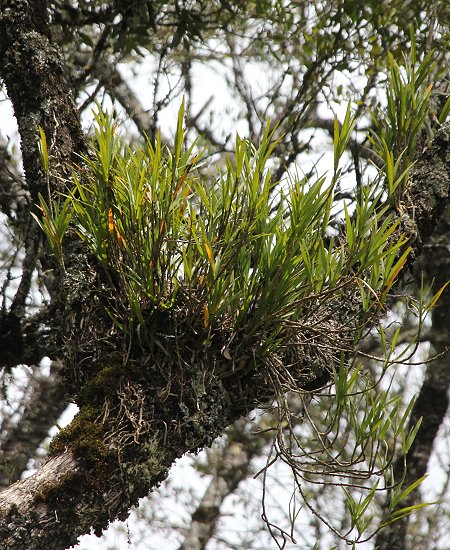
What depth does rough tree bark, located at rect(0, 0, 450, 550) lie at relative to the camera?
4.10ft

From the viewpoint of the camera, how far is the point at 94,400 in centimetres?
140

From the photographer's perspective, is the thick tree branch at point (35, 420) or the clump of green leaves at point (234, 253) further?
the thick tree branch at point (35, 420)

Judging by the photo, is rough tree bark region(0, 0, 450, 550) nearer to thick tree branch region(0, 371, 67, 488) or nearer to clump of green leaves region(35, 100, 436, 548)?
clump of green leaves region(35, 100, 436, 548)

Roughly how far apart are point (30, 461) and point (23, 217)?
4.92 feet

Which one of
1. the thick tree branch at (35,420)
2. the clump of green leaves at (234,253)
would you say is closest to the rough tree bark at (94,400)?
the clump of green leaves at (234,253)

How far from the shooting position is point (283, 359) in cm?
155

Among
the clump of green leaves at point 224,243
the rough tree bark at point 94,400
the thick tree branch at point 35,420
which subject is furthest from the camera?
the thick tree branch at point 35,420

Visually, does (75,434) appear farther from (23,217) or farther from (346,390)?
(23,217)

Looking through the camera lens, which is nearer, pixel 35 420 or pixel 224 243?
pixel 224 243

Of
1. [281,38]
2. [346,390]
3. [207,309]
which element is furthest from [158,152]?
[281,38]

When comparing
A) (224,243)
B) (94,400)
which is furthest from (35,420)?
(224,243)

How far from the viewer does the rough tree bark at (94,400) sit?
49.2 inches

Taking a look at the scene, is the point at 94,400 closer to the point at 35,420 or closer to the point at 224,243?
the point at 224,243

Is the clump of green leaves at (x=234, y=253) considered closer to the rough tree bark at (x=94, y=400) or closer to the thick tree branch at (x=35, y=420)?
the rough tree bark at (x=94, y=400)
